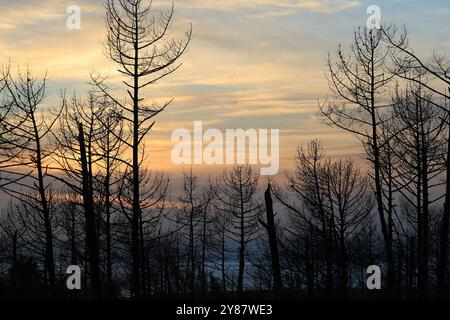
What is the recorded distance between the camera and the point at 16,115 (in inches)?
922

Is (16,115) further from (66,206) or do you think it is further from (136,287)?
(66,206)

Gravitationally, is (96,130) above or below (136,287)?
above

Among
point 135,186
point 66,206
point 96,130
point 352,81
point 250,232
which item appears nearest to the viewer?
point 135,186

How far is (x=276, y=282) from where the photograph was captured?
17484mm

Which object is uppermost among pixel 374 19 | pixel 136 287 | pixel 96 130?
pixel 374 19

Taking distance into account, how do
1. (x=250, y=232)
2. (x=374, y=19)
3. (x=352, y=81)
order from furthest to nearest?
(x=250, y=232)
(x=352, y=81)
(x=374, y=19)
